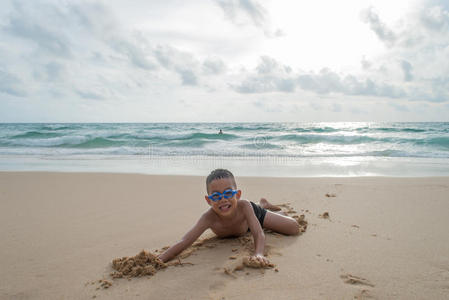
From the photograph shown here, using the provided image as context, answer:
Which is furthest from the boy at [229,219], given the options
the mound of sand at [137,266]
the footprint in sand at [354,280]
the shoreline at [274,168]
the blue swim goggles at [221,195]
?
the shoreline at [274,168]

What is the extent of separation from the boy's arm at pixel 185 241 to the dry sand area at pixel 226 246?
2.9 inches

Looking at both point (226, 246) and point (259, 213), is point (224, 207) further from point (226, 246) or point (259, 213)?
point (259, 213)

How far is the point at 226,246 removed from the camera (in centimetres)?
279

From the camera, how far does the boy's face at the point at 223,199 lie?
2592mm

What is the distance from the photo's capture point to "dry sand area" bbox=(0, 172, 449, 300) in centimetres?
201

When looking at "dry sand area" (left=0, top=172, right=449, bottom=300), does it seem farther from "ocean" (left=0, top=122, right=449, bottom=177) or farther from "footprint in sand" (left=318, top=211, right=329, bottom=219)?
"ocean" (left=0, top=122, right=449, bottom=177)

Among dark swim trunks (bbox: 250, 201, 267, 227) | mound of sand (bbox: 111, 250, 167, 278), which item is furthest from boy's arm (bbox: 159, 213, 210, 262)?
dark swim trunks (bbox: 250, 201, 267, 227)

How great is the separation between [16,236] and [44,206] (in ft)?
4.40

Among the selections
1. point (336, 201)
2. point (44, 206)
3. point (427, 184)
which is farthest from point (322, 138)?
point (44, 206)

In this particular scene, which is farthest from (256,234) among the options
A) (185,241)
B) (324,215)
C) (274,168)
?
(274,168)

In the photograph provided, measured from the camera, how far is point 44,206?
4461 mm

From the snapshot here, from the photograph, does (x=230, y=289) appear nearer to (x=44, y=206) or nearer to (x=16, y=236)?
(x=16, y=236)

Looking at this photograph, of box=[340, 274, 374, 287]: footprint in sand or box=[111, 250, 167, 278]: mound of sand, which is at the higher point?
box=[340, 274, 374, 287]: footprint in sand

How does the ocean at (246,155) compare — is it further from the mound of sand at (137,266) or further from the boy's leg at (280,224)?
the mound of sand at (137,266)
